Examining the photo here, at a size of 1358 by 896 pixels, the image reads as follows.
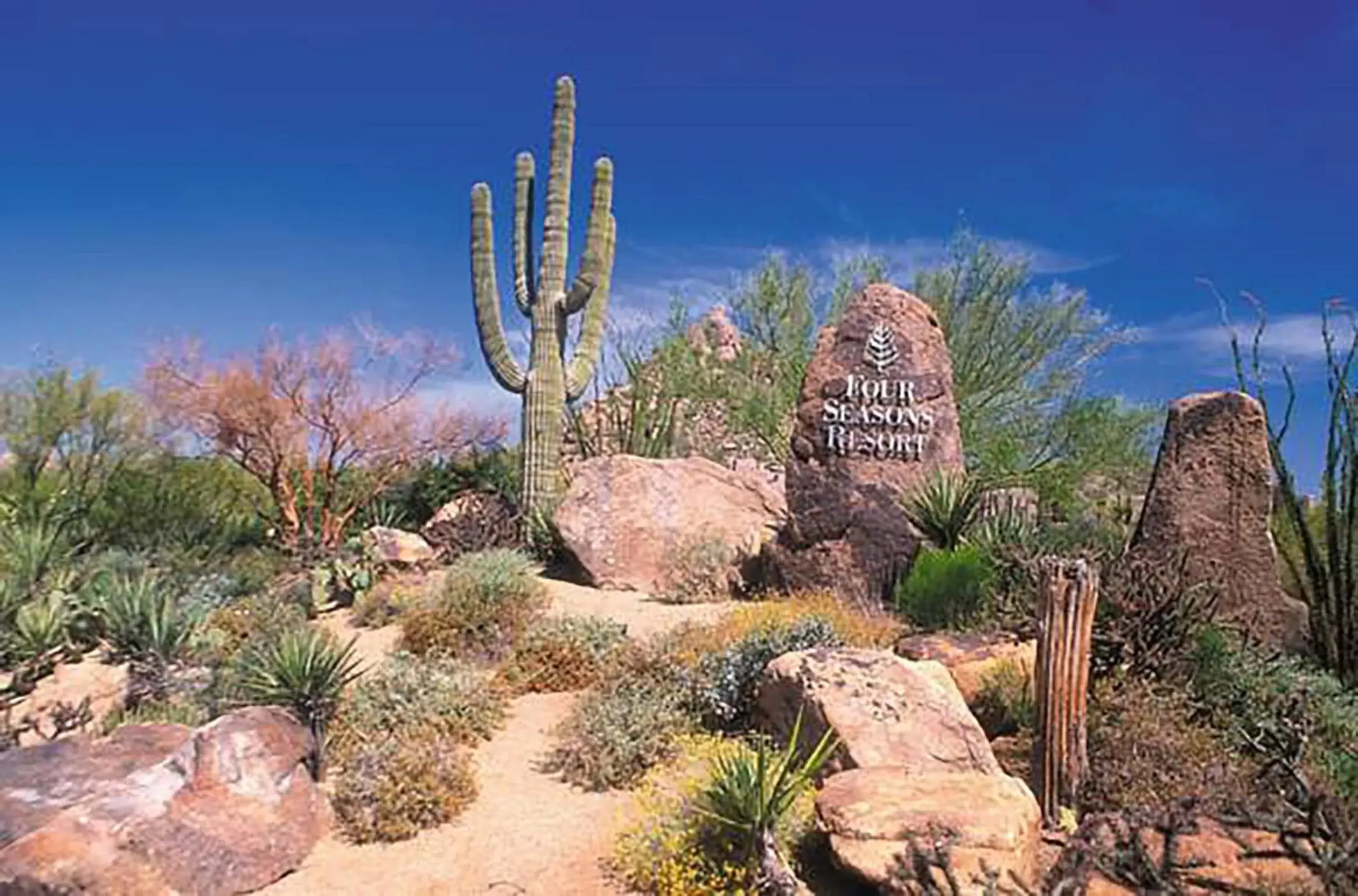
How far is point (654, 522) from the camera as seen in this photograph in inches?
489

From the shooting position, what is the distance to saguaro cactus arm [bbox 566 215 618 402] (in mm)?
15914

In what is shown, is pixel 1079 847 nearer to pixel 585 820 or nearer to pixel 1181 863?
pixel 1181 863

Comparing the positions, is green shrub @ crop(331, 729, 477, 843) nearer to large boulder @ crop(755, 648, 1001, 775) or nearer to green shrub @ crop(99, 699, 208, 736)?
green shrub @ crop(99, 699, 208, 736)

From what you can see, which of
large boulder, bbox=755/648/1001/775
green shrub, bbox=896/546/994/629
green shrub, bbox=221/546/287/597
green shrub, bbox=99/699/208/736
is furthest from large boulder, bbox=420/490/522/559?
large boulder, bbox=755/648/1001/775

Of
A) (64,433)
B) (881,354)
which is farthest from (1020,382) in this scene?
(64,433)

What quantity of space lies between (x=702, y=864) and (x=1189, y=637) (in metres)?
4.05

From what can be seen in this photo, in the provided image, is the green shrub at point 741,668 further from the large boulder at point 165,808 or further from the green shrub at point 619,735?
the large boulder at point 165,808

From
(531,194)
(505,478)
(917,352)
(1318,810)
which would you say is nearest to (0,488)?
Answer: (505,478)

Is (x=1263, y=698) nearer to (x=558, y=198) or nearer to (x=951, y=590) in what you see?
(x=951, y=590)

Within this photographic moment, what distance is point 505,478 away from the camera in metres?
15.9

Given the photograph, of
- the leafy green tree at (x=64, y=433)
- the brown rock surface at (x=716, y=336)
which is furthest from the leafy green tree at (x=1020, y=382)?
the leafy green tree at (x=64, y=433)

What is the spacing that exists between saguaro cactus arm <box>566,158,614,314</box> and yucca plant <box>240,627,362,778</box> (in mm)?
8244

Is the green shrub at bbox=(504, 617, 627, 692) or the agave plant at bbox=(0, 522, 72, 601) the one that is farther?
the agave plant at bbox=(0, 522, 72, 601)

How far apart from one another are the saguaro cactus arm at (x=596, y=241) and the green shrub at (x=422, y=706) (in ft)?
25.4
